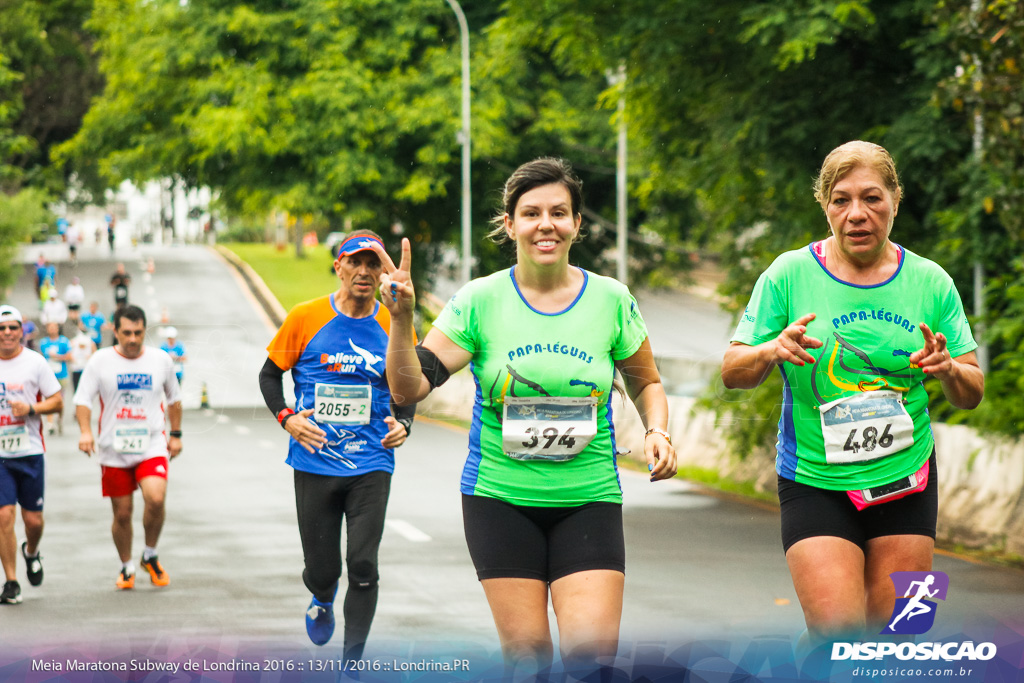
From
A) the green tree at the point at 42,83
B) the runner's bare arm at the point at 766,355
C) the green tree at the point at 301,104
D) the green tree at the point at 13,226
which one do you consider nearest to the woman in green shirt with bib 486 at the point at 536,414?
the runner's bare arm at the point at 766,355

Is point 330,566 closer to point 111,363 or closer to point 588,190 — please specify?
point 111,363

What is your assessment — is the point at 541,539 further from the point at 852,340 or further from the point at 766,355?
the point at 852,340

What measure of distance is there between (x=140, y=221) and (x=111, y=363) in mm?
31513

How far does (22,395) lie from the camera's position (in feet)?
28.2

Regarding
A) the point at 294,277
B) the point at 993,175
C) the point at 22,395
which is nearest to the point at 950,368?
the point at 22,395

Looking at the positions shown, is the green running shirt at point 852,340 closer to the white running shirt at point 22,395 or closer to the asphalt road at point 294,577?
the asphalt road at point 294,577

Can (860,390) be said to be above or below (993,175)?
below

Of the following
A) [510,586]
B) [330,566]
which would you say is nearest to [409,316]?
[510,586]

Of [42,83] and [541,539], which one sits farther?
[42,83]

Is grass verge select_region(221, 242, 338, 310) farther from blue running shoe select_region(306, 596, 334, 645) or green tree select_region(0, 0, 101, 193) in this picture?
blue running shoe select_region(306, 596, 334, 645)

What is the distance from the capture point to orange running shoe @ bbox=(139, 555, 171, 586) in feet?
29.1

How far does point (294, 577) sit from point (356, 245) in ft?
12.0

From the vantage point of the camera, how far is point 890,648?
3.99 meters

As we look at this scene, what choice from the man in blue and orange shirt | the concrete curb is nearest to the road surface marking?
the concrete curb
